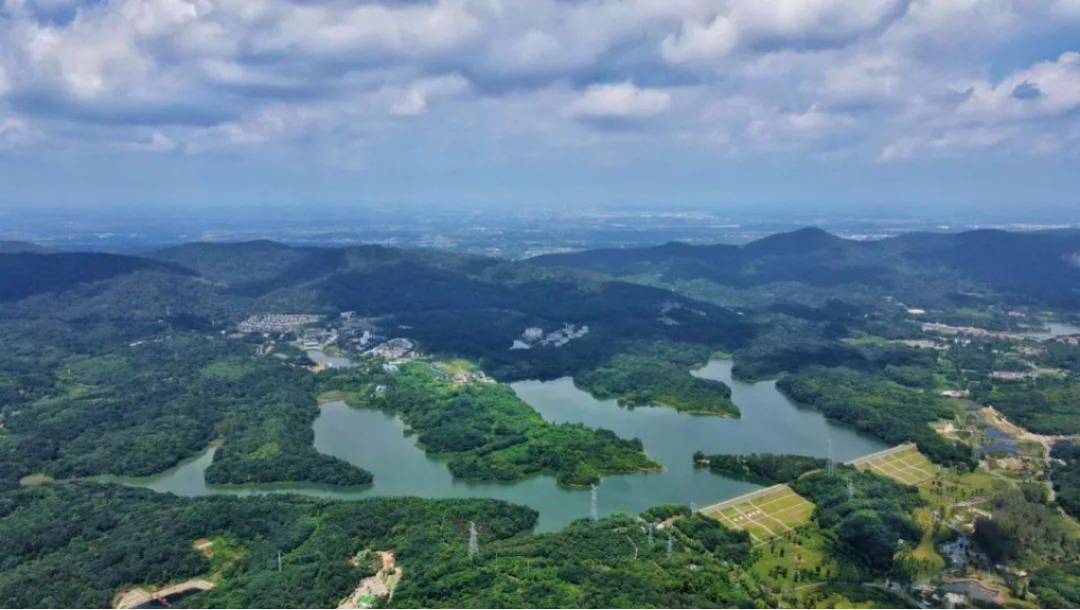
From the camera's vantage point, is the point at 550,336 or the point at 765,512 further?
the point at 550,336

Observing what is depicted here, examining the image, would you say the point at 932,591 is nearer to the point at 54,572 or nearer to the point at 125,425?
the point at 54,572

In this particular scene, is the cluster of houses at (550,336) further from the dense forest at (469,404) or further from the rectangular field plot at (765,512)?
the rectangular field plot at (765,512)

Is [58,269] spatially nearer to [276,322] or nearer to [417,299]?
[276,322]

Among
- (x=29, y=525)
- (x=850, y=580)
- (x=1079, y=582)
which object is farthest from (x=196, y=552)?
(x=1079, y=582)

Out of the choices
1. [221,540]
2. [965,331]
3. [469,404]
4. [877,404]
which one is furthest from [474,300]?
[221,540]

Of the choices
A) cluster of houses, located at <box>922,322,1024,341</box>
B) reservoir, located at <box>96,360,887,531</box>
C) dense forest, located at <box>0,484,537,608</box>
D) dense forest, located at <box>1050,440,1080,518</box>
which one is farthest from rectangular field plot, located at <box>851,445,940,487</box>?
cluster of houses, located at <box>922,322,1024,341</box>

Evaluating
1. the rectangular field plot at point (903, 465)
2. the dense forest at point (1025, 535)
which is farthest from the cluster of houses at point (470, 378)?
the dense forest at point (1025, 535)

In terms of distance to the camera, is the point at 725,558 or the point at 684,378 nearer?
the point at 725,558
